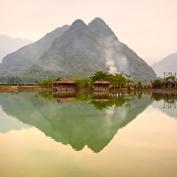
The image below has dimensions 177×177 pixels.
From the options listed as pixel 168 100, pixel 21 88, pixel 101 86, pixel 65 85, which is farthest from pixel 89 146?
pixel 21 88

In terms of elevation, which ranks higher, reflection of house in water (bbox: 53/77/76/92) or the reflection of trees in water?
reflection of house in water (bbox: 53/77/76/92)

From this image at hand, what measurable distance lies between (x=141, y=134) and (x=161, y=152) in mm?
4449

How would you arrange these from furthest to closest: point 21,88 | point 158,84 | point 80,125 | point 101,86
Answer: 1. point 21,88
2. point 158,84
3. point 101,86
4. point 80,125

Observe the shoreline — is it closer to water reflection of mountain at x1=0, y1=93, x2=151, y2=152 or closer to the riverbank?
the riverbank

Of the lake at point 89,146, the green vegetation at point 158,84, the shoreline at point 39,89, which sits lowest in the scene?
the lake at point 89,146

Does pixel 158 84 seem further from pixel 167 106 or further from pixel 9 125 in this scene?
pixel 9 125

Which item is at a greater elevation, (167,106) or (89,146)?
(167,106)

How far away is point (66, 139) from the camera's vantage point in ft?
57.4

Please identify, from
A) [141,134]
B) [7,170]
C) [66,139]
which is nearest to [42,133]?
[66,139]

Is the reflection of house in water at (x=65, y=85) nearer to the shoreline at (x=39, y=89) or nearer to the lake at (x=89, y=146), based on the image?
the shoreline at (x=39, y=89)

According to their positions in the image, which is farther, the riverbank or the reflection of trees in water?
the riverbank

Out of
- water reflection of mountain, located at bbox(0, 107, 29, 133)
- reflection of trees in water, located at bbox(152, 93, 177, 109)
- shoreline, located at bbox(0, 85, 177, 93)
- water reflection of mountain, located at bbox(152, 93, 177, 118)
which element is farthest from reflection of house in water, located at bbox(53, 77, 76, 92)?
water reflection of mountain, located at bbox(0, 107, 29, 133)


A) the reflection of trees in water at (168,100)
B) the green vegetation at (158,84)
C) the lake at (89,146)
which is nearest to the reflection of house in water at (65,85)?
the green vegetation at (158,84)

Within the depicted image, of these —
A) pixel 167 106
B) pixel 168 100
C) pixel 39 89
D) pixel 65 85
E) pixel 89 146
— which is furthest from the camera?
pixel 39 89
